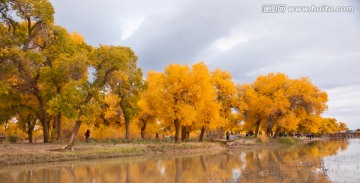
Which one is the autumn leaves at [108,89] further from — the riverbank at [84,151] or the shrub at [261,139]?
the shrub at [261,139]

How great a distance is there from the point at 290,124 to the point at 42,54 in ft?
126

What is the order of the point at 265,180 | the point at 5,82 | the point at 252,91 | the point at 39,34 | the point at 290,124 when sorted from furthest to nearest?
1. the point at 252,91
2. the point at 290,124
3. the point at 39,34
4. the point at 5,82
5. the point at 265,180

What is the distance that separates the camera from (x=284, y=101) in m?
53.4

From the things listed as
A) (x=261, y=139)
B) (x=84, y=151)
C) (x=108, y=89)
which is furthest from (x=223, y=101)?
(x=84, y=151)

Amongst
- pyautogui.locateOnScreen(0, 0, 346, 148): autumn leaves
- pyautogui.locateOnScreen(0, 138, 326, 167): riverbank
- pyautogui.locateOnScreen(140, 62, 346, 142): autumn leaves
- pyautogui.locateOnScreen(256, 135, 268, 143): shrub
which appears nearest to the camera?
pyautogui.locateOnScreen(0, 138, 326, 167): riverbank

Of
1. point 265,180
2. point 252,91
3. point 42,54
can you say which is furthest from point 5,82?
point 252,91

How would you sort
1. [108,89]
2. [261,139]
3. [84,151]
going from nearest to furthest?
[84,151] → [108,89] → [261,139]

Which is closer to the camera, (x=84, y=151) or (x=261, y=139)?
(x=84, y=151)

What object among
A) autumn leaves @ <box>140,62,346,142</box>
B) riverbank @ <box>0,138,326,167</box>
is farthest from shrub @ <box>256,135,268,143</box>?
riverbank @ <box>0,138,326,167</box>

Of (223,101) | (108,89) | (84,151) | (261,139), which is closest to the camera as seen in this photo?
(84,151)

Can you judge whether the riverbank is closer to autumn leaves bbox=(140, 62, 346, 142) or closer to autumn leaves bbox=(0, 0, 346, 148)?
autumn leaves bbox=(0, 0, 346, 148)

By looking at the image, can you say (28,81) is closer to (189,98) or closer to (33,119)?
(33,119)

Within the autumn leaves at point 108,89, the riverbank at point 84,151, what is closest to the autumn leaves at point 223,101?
the autumn leaves at point 108,89

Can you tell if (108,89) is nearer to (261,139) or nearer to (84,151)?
(84,151)
